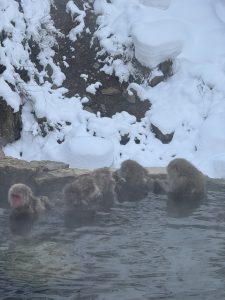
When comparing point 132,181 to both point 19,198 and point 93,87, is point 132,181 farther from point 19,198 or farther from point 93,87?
point 93,87

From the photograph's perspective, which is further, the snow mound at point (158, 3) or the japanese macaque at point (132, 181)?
the snow mound at point (158, 3)

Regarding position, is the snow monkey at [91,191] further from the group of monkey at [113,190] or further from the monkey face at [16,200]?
the monkey face at [16,200]

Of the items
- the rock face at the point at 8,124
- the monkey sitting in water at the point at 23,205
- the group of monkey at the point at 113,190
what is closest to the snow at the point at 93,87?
the rock face at the point at 8,124

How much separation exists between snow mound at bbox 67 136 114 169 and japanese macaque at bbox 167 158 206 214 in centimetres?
207

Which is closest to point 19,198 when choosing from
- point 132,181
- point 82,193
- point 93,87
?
point 82,193

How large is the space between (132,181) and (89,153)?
187 cm

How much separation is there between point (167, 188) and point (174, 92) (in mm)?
4497

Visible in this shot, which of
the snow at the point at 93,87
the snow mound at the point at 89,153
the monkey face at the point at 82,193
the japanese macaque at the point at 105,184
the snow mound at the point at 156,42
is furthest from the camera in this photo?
the snow mound at the point at 156,42

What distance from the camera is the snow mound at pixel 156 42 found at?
1338 centimetres

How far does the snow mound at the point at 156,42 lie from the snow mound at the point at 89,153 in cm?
317

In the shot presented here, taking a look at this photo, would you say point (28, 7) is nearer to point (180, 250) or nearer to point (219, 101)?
point (219, 101)

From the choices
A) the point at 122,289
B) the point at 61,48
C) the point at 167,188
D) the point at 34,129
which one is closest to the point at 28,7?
the point at 61,48

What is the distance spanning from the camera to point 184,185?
8.96 meters

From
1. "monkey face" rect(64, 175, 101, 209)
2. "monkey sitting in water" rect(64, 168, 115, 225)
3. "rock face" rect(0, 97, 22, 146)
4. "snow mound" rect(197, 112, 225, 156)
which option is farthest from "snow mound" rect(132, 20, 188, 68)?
"monkey face" rect(64, 175, 101, 209)
